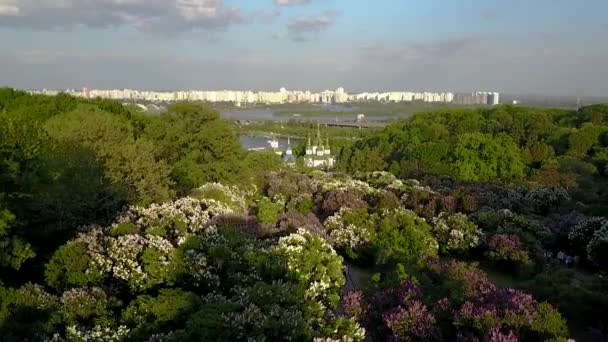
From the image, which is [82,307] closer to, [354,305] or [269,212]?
[354,305]

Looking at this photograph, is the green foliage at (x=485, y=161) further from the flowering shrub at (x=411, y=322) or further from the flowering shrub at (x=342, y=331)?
the flowering shrub at (x=342, y=331)

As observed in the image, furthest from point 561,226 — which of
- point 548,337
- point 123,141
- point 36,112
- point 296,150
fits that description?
point 296,150

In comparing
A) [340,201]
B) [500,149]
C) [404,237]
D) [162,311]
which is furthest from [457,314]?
[500,149]

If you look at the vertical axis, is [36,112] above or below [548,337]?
above

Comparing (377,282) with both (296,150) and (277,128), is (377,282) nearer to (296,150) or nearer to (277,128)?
(296,150)

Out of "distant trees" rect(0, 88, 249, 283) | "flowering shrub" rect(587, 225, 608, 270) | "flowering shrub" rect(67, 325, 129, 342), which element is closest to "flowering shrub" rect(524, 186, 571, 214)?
"flowering shrub" rect(587, 225, 608, 270)

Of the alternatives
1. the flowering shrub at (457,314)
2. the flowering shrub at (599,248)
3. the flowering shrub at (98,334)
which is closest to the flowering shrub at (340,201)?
the flowering shrub at (599,248)

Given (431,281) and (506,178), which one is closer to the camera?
(431,281)
